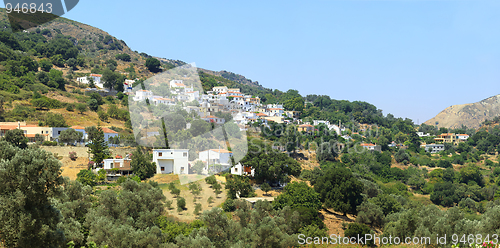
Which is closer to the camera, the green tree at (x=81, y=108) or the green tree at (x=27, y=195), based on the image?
the green tree at (x=27, y=195)

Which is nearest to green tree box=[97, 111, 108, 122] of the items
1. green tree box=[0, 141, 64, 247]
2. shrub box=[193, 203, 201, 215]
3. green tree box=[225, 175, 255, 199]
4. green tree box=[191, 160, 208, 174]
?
green tree box=[191, 160, 208, 174]

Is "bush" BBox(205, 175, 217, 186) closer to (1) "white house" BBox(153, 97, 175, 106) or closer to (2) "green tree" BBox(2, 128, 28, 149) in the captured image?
(2) "green tree" BBox(2, 128, 28, 149)

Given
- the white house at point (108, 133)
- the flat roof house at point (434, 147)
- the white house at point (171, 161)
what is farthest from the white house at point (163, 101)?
the flat roof house at point (434, 147)

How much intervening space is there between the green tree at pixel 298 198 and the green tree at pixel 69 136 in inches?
851

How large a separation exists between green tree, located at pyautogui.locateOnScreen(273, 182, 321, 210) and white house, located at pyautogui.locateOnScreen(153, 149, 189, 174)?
1008 cm

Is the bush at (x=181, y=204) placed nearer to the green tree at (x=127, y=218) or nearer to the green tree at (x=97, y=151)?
the green tree at (x=127, y=218)

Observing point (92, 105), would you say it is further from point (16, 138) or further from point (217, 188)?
point (217, 188)

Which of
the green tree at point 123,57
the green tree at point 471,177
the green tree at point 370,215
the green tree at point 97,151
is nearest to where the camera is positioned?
the green tree at point 370,215

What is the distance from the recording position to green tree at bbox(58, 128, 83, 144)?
34250 millimetres

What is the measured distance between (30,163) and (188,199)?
19.1 meters

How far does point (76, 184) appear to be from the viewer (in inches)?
711

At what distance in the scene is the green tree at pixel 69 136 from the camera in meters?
34.2

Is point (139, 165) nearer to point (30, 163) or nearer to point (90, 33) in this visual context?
point (30, 163)

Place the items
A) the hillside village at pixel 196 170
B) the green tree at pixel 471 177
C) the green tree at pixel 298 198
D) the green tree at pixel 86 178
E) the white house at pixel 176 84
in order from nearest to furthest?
the hillside village at pixel 196 170
the green tree at pixel 86 178
the green tree at pixel 298 198
the green tree at pixel 471 177
the white house at pixel 176 84
